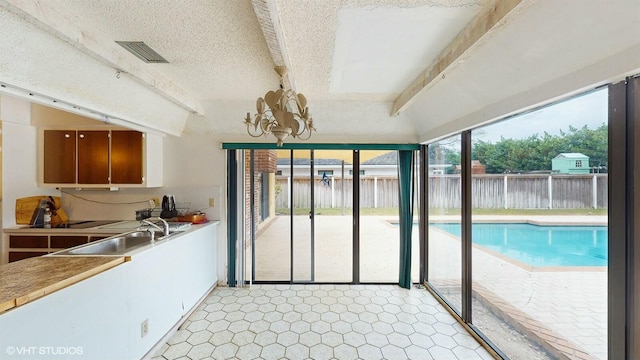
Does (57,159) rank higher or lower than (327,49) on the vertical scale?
lower

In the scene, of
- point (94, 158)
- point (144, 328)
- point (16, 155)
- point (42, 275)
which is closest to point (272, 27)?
point (42, 275)

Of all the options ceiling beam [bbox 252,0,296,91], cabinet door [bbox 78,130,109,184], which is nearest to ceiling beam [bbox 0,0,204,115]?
ceiling beam [bbox 252,0,296,91]

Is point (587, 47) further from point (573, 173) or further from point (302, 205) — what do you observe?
point (302, 205)

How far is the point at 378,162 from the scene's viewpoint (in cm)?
402

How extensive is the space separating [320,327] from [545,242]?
7.02 ft

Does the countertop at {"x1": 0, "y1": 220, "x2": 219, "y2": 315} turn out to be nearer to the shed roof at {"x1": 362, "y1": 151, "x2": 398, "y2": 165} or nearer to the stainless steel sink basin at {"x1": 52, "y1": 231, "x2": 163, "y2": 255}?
the stainless steel sink basin at {"x1": 52, "y1": 231, "x2": 163, "y2": 255}

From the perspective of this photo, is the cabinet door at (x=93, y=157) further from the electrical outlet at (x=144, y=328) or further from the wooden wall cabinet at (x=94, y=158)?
the electrical outlet at (x=144, y=328)

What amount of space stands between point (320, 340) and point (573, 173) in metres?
2.39

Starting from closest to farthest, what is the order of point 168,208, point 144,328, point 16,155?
point 144,328 → point 16,155 → point 168,208

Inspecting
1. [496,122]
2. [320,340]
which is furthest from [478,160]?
[320,340]

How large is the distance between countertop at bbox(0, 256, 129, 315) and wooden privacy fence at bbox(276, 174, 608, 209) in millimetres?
2374

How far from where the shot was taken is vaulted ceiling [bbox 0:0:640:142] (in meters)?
1.32

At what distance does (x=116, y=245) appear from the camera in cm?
251

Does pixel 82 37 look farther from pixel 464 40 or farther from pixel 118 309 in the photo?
pixel 464 40
